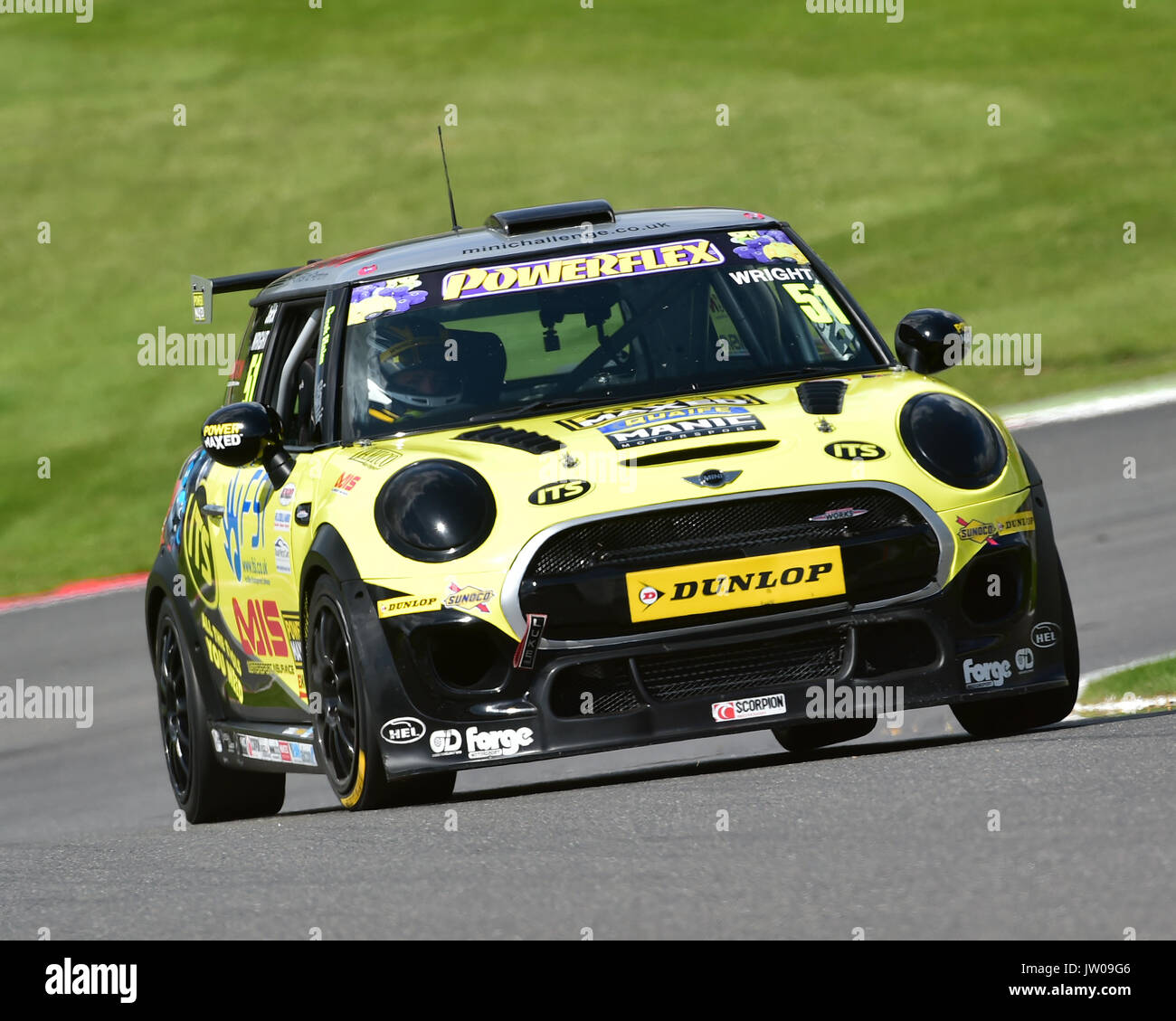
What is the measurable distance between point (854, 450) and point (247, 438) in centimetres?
190

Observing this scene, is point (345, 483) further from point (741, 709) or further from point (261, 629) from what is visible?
point (741, 709)

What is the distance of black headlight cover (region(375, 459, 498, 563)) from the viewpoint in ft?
19.5

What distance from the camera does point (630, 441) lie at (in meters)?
6.07

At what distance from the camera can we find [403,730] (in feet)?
19.6

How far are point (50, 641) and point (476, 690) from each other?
25.2 feet

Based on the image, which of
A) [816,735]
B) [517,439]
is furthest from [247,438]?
[816,735]

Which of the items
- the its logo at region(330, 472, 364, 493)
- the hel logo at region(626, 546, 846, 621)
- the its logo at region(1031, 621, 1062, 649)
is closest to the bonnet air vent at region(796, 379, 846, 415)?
the hel logo at region(626, 546, 846, 621)

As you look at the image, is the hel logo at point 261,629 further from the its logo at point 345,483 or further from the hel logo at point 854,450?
the hel logo at point 854,450

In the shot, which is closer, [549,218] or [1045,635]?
[1045,635]

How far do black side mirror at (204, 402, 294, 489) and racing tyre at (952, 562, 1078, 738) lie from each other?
2226mm

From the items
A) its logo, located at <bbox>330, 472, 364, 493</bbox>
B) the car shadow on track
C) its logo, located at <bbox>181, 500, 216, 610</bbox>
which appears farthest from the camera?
its logo, located at <bbox>181, 500, 216, 610</bbox>

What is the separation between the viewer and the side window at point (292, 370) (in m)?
7.20

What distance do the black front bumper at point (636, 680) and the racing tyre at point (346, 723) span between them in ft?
0.31

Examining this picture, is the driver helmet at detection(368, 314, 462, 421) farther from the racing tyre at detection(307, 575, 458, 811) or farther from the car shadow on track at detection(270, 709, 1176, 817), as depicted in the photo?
the car shadow on track at detection(270, 709, 1176, 817)
